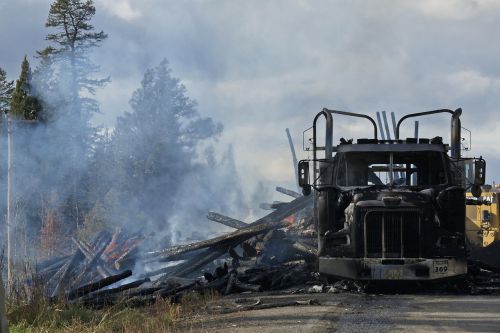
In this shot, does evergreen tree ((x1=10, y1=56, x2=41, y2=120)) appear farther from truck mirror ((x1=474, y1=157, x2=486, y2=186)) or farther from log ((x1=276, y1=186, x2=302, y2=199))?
truck mirror ((x1=474, y1=157, x2=486, y2=186))

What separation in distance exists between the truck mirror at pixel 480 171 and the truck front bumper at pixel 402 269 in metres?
1.59

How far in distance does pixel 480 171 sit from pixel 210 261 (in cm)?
813

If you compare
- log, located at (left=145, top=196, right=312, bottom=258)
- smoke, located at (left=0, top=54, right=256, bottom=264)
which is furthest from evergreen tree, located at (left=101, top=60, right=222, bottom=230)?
log, located at (left=145, top=196, right=312, bottom=258)

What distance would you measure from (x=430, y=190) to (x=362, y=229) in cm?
160

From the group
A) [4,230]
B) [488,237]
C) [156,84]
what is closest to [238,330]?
[488,237]

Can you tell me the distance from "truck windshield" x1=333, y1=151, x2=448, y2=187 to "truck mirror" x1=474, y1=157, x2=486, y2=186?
0.81 metres

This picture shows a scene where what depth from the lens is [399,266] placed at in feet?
45.4

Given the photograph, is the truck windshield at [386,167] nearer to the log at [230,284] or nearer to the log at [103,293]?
the log at [230,284]

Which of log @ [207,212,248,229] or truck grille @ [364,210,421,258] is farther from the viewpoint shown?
log @ [207,212,248,229]

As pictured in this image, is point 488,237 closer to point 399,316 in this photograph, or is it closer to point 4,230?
point 399,316

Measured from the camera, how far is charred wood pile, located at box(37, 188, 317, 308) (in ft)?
54.0

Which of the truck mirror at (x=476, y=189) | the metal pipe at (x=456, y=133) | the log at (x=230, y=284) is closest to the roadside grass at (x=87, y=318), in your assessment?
the log at (x=230, y=284)

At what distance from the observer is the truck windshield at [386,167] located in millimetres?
15453

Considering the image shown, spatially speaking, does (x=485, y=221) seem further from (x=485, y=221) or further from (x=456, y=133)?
(x=456, y=133)
